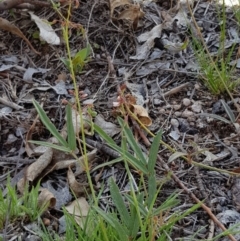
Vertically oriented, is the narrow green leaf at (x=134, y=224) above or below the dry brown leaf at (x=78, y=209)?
above

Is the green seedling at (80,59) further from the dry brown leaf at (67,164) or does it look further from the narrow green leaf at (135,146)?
the narrow green leaf at (135,146)

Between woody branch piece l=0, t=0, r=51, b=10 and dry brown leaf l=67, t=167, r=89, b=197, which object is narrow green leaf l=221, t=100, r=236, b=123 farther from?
woody branch piece l=0, t=0, r=51, b=10

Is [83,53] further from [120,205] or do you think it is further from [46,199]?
[120,205]

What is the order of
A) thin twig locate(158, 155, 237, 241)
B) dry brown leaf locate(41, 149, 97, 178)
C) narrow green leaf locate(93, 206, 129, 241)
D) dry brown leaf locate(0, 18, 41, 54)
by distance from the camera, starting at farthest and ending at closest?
dry brown leaf locate(0, 18, 41, 54) → dry brown leaf locate(41, 149, 97, 178) → thin twig locate(158, 155, 237, 241) → narrow green leaf locate(93, 206, 129, 241)

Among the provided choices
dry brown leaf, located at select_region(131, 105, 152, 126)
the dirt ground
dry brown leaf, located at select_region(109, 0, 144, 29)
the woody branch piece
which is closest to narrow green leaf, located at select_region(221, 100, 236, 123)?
the dirt ground

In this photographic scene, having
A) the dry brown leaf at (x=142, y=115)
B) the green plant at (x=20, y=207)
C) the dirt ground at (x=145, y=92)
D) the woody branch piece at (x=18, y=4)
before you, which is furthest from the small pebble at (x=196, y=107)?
the woody branch piece at (x=18, y=4)

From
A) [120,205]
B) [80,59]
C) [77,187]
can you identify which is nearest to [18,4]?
[80,59]

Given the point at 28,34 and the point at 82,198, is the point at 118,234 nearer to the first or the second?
the point at 82,198
